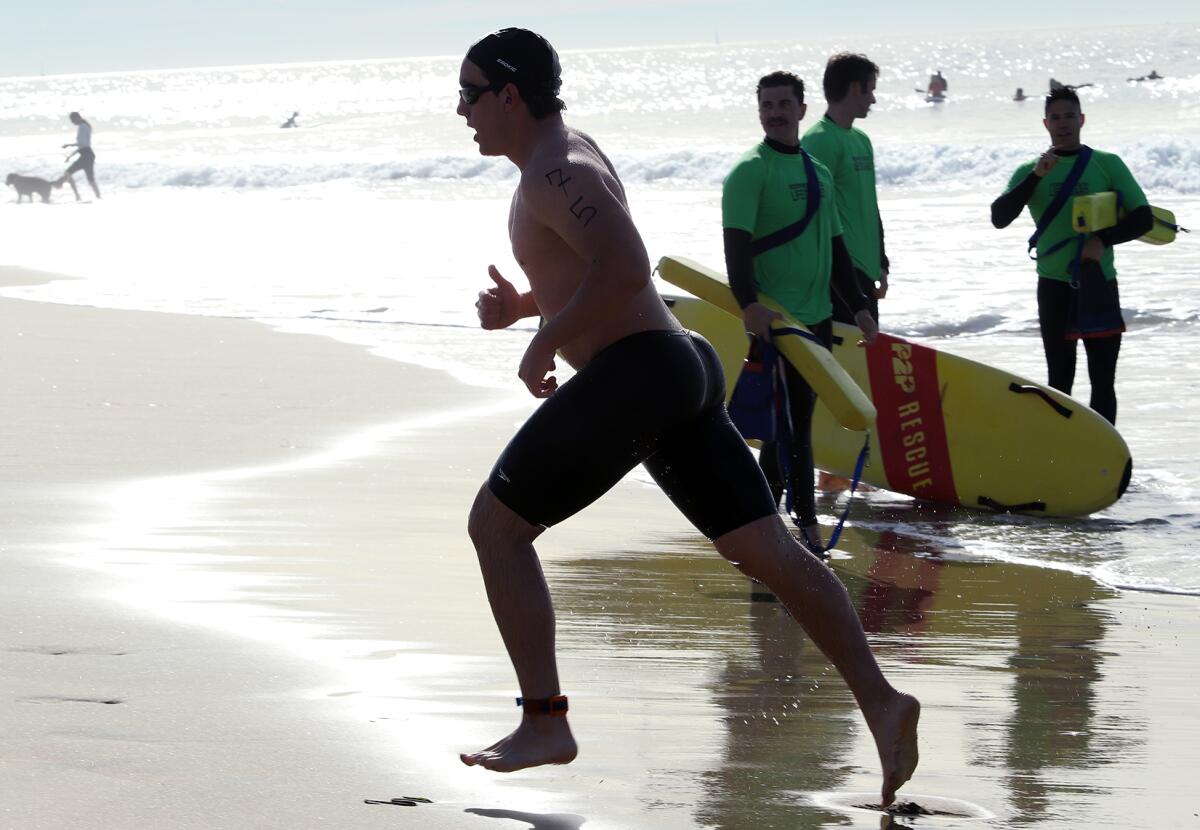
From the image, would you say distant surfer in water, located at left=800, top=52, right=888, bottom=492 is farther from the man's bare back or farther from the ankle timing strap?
the ankle timing strap

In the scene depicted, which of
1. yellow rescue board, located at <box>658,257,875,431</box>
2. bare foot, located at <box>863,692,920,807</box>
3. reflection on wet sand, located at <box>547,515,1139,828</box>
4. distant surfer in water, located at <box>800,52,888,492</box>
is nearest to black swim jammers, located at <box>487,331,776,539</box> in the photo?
bare foot, located at <box>863,692,920,807</box>

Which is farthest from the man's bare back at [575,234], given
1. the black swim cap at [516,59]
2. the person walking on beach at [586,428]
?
the black swim cap at [516,59]

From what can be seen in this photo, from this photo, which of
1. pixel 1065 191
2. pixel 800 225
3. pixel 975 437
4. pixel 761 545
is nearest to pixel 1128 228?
pixel 1065 191

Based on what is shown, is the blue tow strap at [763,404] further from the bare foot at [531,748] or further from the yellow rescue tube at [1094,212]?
the bare foot at [531,748]

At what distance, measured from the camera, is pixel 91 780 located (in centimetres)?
312

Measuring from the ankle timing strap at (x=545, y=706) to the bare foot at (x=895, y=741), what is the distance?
23.1 inches

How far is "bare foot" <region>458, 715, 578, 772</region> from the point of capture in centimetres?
318

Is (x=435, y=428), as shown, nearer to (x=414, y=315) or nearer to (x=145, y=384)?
(x=145, y=384)

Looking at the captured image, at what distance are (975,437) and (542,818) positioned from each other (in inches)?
172

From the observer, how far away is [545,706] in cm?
324

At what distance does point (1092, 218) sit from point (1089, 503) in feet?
4.01

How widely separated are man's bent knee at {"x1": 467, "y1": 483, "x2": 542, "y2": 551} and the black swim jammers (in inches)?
0.6

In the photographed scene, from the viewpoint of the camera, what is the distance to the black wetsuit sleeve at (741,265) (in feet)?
18.1

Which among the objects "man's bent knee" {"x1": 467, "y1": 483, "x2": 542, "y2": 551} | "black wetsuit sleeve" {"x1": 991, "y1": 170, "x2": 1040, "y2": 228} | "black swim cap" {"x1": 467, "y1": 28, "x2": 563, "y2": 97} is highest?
"black swim cap" {"x1": 467, "y1": 28, "x2": 563, "y2": 97}
